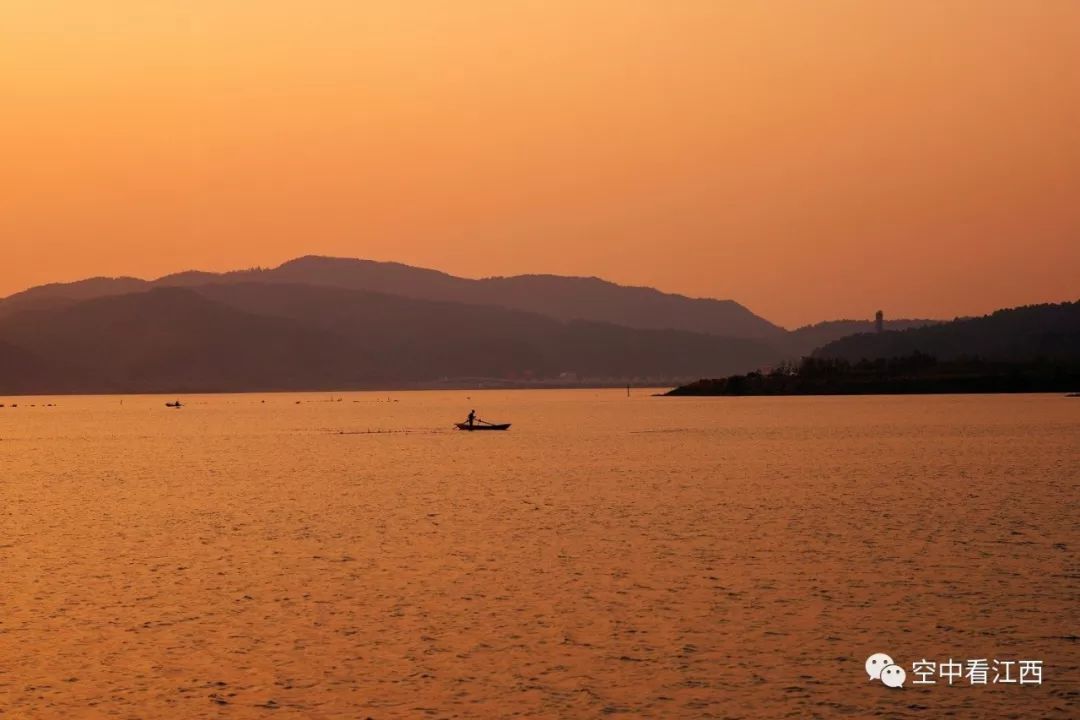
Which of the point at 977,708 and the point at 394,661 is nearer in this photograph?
the point at 977,708

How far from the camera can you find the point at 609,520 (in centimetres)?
6212

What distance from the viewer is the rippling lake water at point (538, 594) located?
94.7ft

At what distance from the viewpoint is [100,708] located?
28.1 meters

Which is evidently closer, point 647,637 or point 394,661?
point 394,661

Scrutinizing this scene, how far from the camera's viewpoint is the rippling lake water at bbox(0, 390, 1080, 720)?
2888 centimetres

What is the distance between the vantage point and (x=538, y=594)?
135 feet

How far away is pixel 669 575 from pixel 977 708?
1752 centimetres

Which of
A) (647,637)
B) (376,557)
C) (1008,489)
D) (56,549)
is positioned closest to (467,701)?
(647,637)

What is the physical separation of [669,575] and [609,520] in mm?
17907

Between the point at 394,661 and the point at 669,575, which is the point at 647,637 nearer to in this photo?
the point at 394,661

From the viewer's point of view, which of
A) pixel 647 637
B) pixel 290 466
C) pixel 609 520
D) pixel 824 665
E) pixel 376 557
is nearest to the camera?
pixel 824 665

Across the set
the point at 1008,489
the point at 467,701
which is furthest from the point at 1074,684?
the point at 1008,489

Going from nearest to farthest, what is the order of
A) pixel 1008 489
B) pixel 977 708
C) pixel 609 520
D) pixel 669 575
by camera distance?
1. pixel 977 708
2. pixel 669 575
3. pixel 609 520
4. pixel 1008 489

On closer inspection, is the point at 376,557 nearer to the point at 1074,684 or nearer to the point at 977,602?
the point at 977,602
